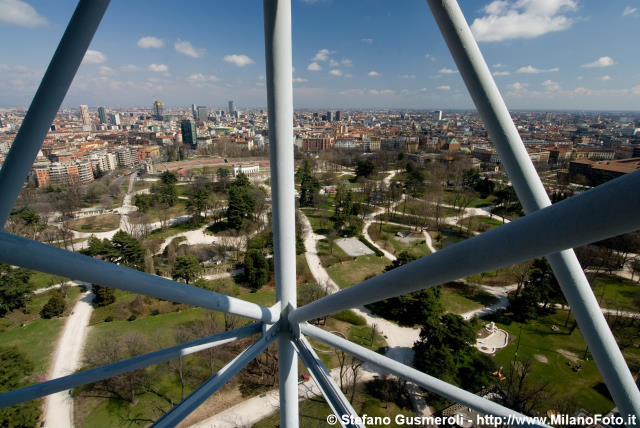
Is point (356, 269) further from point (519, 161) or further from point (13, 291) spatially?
point (519, 161)

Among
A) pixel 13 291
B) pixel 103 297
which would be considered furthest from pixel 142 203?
pixel 103 297

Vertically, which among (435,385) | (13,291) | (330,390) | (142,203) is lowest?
(13,291)

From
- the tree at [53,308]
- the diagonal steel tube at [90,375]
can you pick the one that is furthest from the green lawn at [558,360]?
the tree at [53,308]

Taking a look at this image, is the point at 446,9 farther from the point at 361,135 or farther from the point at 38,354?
the point at 361,135

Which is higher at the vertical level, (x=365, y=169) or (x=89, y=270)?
(x=89, y=270)

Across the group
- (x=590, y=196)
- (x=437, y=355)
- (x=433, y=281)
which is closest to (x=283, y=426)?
(x=433, y=281)

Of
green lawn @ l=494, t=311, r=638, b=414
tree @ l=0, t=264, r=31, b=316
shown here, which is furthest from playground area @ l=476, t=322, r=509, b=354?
tree @ l=0, t=264, r=31, b=316

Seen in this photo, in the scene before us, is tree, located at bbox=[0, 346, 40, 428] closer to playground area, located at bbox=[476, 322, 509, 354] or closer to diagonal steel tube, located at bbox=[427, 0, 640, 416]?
diagonal steel tube, located at bbox=[427, 0, 640, 416]
